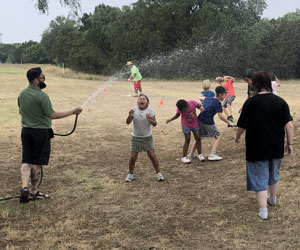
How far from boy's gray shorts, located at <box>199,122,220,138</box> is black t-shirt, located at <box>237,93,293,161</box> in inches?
101

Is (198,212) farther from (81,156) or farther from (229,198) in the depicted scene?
(81,156)

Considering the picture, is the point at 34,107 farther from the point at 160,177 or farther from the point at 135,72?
the point at 135,72

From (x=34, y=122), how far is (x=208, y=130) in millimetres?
3195

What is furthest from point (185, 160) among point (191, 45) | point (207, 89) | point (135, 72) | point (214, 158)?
point (191, 45)

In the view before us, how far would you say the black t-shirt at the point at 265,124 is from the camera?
370 cm

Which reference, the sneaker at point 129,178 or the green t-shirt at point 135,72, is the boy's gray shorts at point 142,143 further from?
the green t-shirt at point 135,72

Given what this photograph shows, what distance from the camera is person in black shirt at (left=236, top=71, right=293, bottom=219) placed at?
3707mm

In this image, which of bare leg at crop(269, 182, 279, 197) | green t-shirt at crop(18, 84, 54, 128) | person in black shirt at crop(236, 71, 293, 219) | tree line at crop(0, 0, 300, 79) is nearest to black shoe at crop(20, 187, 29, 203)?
green t-shirt at crop(18, 84, 54, 128)

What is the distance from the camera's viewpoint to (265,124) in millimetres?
3715

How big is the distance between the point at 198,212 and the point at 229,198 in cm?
61

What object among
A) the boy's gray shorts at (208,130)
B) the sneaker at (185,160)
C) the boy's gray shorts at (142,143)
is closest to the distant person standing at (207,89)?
the boy's gray shorts at (208,130)

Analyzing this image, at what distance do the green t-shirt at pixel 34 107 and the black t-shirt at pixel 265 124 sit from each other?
7.56 ft

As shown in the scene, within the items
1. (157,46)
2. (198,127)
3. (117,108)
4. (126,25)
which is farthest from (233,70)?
(198,127)

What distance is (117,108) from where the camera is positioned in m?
13.5
